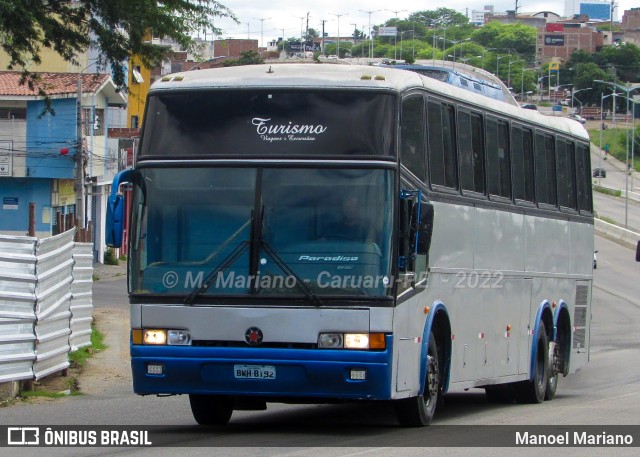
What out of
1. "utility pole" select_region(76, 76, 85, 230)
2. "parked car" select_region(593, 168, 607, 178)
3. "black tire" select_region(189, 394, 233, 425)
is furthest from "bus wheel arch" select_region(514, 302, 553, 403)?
"parked car" select_region(593, 168, 607, 178)

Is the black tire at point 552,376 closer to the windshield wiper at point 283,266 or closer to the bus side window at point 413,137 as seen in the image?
the bus side window at point 413,137

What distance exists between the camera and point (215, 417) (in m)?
13.3

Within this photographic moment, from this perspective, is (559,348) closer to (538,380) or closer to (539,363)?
(539,363)

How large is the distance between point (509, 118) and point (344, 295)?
18.4ft

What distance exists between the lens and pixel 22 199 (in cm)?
5303

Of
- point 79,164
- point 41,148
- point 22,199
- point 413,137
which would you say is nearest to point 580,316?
point 413,137

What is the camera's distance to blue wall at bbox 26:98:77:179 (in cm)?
5231

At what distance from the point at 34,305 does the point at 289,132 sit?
232 inches

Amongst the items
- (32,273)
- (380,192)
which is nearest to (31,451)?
(380,192)

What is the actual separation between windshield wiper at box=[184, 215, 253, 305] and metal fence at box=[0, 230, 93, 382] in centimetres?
454

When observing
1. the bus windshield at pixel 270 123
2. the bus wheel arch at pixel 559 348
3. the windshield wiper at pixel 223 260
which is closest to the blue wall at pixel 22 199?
the bus wheel arch at pixel 559 348

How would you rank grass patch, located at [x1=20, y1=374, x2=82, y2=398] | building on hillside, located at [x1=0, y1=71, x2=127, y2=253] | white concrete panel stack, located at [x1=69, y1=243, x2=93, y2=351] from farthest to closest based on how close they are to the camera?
building on hillside, located at [x1=0, y1=71, x2=127, y2=253]
white concrete panel stack, located at [x1=69, y1=243, x2=93, y2=351]
grass patch, located at [x1=20, y1=374, x2=82, y2=398]

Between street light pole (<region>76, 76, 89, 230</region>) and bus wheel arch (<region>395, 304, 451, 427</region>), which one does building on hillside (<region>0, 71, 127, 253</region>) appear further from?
bus wheel arch (<region>395, 304, 451, 427</region>)

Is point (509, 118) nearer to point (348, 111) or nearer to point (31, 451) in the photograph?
point (348, 111)
